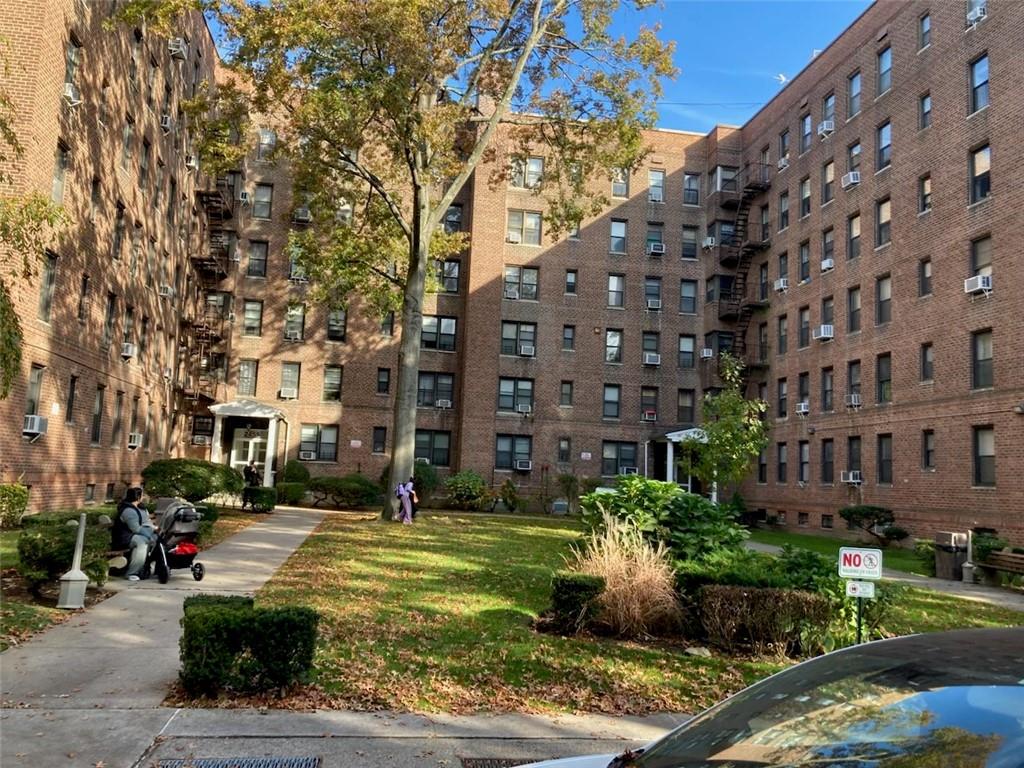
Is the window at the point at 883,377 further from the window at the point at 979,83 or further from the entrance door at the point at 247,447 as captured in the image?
the entrance door at the point at 247,447

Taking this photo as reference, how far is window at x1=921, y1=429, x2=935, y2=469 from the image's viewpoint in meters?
25.0

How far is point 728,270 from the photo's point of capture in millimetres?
40688

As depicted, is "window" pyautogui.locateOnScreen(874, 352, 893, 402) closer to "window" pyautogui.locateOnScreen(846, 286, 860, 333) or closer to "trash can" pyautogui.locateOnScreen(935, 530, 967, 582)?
"window" pyautogui.locateOnScreen(846, 286, 860, 333)

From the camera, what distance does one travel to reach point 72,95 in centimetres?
1861

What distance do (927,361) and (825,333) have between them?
5.85m

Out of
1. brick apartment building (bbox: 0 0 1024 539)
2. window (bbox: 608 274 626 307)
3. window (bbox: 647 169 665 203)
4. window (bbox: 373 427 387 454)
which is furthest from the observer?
window (bbox: 647 169 665 203)

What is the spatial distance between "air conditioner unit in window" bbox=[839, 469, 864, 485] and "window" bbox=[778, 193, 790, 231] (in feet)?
40.8

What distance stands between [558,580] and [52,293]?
53.4 feet

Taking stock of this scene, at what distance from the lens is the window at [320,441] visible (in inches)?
1480

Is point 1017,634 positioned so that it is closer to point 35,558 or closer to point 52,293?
point 35,558

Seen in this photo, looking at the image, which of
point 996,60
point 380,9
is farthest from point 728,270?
point 380,9

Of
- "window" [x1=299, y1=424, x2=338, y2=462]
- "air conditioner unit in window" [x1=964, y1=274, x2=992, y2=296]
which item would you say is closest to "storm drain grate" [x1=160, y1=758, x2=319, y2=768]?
"air conditioner unit in window" [x1=964, y1=274, x2=992, y2=296]

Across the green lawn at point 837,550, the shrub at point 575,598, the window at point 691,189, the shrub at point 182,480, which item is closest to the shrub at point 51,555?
the shrub at point 575,598

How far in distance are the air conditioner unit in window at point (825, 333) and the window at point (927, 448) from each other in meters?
6.68
